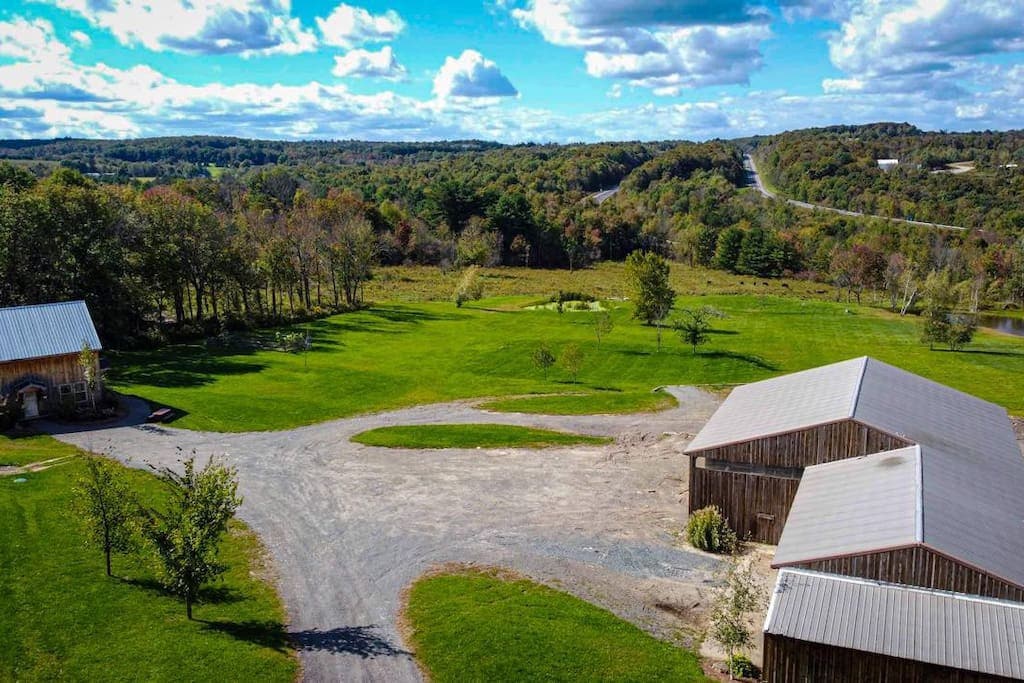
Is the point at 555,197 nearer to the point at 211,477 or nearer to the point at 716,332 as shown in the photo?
the point at 716,332

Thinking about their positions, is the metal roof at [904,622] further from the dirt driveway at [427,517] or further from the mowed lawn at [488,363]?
the mowed lawn at [488,363]

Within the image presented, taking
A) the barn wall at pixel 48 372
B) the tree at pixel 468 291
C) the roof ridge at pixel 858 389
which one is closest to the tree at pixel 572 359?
the roof ridge at pixel 858 389

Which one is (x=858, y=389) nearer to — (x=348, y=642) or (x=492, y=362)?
(x=348, y=642)

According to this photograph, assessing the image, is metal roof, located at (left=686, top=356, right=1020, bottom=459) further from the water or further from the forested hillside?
the water

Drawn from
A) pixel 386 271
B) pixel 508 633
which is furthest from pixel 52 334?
pixel 386 271

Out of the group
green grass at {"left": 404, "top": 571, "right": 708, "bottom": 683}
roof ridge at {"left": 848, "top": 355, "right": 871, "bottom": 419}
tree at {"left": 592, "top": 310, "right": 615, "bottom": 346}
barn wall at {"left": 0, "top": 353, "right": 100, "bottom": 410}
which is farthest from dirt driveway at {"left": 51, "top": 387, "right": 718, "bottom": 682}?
tree at {"left": 592, "top": 310, "right": 615, "bottom": 346}

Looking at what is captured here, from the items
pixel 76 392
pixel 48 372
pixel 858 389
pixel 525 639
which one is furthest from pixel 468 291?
pixel 525 639

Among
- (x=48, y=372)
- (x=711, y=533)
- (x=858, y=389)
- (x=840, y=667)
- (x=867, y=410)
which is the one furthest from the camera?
(x=48, y=372)
